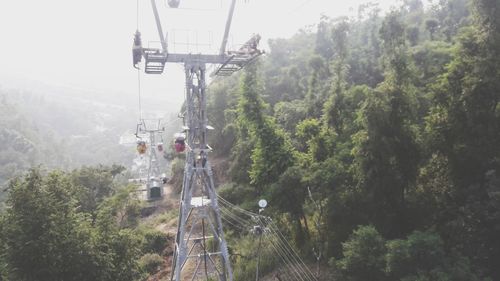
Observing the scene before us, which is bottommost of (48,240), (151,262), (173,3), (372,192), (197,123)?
(151,262)

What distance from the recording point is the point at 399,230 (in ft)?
44.3

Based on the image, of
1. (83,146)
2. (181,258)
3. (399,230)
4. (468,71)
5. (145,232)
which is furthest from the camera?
(83,146)

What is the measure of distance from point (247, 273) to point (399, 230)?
5612mm

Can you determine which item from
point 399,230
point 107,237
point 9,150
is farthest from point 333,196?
point 9,150

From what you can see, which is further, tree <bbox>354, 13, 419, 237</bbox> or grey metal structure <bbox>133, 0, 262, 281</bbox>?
tree <bbox>354, 13, 419, 237</bbox>

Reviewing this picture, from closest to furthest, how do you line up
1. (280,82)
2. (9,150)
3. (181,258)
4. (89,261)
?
(181,258) < (89,261) < (280,82) < (9,150)

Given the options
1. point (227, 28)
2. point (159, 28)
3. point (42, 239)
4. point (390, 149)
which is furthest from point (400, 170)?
point (42, 239)

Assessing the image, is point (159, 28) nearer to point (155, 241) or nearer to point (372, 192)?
point (372, 192)

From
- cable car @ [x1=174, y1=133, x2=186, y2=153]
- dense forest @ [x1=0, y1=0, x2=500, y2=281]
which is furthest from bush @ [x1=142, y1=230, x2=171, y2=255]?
cable car @ [x1=174, y1=133, x2=186, y2=153]

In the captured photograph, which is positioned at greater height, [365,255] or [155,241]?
[365,255]

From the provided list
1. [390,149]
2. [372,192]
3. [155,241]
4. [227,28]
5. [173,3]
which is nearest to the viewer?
[173,3]

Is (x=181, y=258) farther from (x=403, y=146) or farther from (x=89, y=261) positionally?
(x=403, y=146)

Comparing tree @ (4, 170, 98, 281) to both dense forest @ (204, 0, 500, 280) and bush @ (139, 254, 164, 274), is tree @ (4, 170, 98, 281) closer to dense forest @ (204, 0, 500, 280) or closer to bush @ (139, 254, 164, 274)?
dense forest @ (204, 0, 500, 280)

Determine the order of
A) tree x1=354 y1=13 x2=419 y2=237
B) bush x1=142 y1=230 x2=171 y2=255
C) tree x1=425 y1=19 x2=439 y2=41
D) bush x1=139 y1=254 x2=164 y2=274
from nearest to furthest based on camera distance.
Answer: tree x1=354 y1=13 x2=419 y2=237, bush x1=139 y1=254 x2=164 y2=274, bush x1=142 y1=230 x2=171 y2=255, tree x1=425 y1=19 x2=439 y2=41
